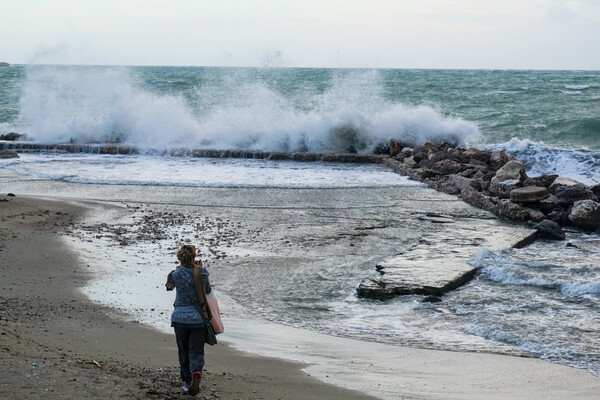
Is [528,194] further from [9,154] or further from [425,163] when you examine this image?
[9,154]

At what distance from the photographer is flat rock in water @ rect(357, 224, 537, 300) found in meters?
7.79

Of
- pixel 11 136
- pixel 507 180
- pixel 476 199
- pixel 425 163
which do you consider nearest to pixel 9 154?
pixel 11 136

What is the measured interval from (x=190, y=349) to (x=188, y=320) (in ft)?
0.60

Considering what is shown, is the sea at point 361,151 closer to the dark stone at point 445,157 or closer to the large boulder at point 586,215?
the large boulder at point 586,215

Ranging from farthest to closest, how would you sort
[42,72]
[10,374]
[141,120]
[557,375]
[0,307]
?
1. [42,72]
2. [141,120]
3. [0,307]
4. [557,375]
5. [10,374]

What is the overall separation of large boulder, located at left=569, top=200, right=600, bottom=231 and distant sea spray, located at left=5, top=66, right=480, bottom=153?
11130 mm

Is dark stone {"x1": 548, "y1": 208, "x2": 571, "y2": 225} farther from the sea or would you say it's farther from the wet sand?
the wet sand

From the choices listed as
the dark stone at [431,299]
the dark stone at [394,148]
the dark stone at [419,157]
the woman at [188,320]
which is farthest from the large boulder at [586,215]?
the dark stone at [394,148]

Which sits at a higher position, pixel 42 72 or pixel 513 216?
pixel 42 72

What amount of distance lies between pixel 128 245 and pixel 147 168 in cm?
923

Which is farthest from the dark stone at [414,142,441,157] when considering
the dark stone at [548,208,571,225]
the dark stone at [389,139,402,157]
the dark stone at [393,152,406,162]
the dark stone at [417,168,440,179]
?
the dark stone at [548,208,571,225]

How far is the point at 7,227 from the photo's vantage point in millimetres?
10133

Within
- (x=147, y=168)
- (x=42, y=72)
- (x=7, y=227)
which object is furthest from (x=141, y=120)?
(x=7, y=227)

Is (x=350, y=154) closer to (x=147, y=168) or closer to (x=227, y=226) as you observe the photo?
(x=147, y=168)
